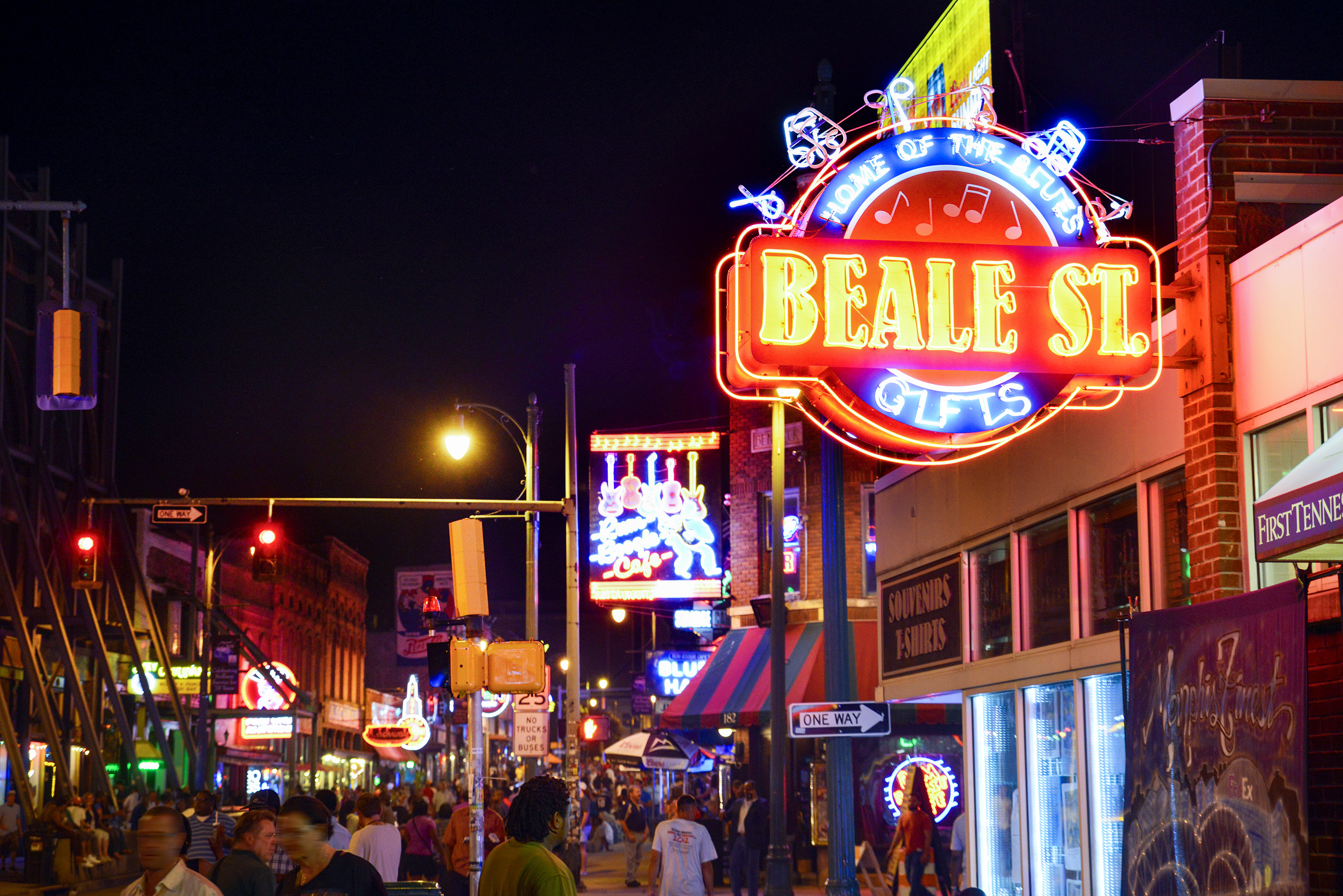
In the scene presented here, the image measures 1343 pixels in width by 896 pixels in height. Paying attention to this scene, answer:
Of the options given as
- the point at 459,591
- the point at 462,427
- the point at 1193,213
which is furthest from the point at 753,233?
the point at 462,427

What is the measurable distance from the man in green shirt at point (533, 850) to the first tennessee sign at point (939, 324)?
4652 millimetres

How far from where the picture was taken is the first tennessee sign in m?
10.5

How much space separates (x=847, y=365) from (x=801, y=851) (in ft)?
64.3

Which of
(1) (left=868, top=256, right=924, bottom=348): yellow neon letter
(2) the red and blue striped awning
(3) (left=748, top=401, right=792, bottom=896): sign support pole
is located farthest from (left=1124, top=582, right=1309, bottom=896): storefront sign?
(2) the red and blue striped awning

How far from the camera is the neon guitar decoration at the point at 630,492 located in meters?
31.2

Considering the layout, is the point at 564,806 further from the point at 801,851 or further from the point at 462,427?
the point at 801,851

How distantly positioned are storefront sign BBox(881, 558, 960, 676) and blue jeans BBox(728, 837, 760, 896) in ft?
19.5

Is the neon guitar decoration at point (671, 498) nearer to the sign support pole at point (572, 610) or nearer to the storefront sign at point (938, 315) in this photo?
the sign support pole at point (572, 610)

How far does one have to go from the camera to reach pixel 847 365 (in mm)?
10508

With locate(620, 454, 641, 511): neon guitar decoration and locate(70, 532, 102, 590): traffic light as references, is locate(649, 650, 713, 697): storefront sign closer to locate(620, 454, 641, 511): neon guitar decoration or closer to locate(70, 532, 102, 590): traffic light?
locate(620, 454, 641, 511): neon guitar decoration

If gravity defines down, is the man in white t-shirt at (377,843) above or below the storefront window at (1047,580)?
below

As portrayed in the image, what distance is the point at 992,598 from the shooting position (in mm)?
14570

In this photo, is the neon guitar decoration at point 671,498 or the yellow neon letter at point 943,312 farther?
the neon guitar decoration at point 671,498

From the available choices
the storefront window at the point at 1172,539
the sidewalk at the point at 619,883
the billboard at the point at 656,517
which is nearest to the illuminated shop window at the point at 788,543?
the billboard at the point at 656,517
